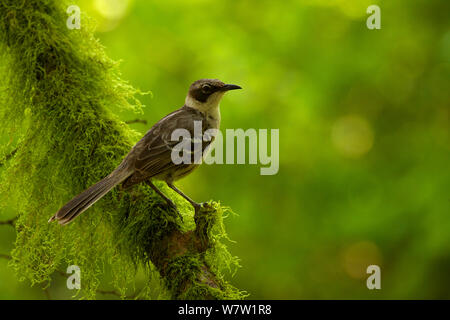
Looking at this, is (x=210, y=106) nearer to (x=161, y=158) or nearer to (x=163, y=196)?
(x=161, y=158)

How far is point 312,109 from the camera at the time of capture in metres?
6.81

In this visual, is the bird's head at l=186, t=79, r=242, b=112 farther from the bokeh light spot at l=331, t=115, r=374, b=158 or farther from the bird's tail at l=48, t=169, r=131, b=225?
the bokeh light spot at l=331, t=115, r=374, b=158

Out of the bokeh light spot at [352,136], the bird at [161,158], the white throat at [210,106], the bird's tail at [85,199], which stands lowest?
the bird's tail at [85,199]

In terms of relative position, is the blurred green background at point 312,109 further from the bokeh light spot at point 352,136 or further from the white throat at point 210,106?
the white throat at point 210,106

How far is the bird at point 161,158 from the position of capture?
3.61m

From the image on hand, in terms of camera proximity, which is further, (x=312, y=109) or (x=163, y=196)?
(x=312, y=109)

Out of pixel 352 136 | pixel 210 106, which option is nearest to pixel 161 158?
pixel 210 106

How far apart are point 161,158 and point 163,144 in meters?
0.18

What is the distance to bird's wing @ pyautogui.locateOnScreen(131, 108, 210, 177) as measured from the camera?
156 inches

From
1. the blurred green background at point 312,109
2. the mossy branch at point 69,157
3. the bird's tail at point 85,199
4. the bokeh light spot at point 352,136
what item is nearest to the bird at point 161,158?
the bird's tail at point 85,199

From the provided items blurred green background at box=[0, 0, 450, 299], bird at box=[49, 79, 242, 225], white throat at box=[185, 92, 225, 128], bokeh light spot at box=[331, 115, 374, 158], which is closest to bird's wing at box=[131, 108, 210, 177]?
bird at box=[49, 79, 242, 225]

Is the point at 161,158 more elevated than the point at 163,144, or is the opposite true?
the point at 163,144

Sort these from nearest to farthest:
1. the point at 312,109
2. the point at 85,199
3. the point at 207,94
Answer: the point at 85,199
the point at 207,94
the point at 312,109

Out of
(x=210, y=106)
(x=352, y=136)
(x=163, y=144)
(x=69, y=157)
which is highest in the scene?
(x=352, y=136)
